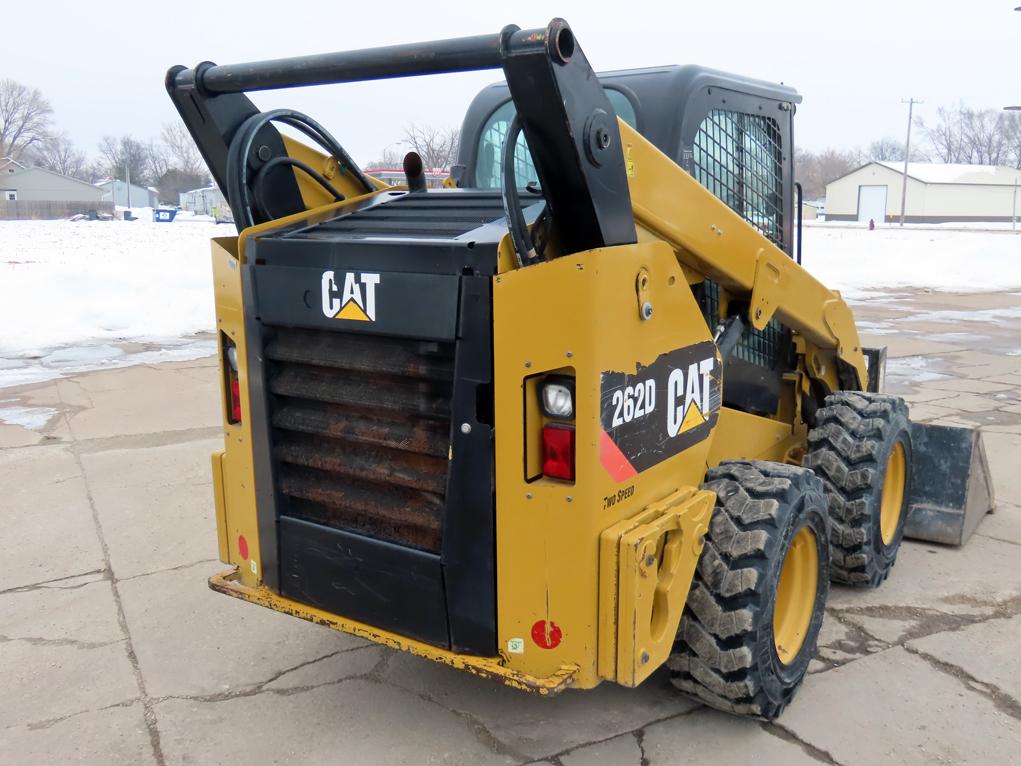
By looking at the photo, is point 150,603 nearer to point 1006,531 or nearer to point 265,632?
point 265,632

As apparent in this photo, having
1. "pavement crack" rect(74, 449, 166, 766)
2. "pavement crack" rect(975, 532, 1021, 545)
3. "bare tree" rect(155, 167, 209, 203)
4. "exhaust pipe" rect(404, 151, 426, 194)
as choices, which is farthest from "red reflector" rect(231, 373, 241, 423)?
"bare tree" rect(155, 167, 209, 203)

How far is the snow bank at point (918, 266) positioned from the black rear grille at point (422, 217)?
663 inches

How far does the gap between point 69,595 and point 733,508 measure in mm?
3166

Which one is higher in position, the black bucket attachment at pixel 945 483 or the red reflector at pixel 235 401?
the red reflector at pixel 235 401

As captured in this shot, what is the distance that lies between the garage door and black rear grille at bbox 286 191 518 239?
76068 mm

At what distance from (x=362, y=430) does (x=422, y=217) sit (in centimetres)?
75

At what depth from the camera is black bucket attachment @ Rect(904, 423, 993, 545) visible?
189 inches

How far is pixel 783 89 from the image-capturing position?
425cm

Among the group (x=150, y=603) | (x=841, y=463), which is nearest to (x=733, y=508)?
(x=841, y=463)

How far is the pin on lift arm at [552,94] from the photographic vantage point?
93.8 inches

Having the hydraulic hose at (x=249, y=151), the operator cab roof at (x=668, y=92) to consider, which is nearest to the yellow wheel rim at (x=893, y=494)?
the operator cab roof at (x=668, y=92)

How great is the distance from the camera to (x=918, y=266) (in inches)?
945

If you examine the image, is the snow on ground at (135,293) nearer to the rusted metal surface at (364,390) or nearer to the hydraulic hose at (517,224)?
the rusted metal surface at (364,390)

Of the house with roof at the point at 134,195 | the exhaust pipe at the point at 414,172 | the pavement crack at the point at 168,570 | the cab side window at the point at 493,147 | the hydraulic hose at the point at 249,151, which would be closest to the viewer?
the hydraulic hose at the point at 249,151
